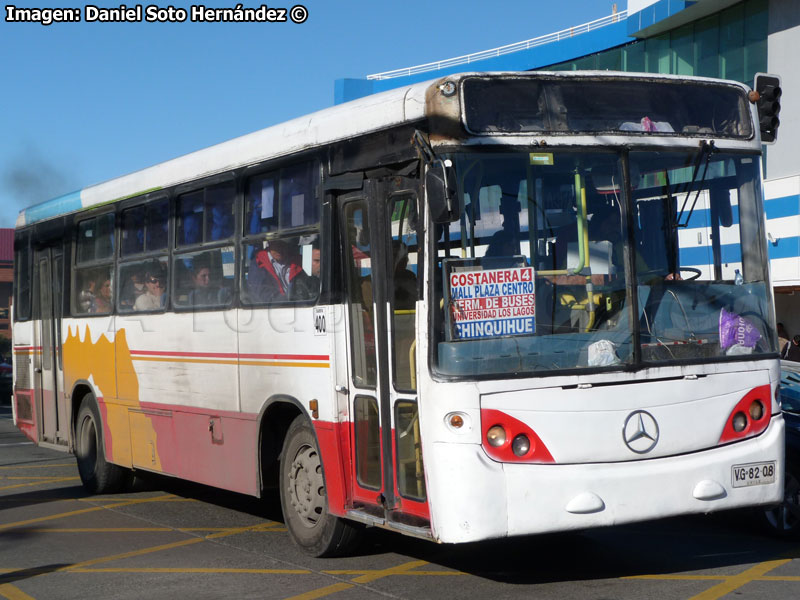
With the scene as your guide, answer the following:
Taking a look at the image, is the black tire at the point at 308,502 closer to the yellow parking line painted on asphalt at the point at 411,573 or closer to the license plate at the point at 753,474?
the yellow parking line painted on asphalt at the point at 411,573

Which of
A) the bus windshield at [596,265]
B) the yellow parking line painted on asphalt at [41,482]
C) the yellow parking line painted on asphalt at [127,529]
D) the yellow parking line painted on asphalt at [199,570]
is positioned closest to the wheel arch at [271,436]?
the yellow parking line painted on asphalt at [199,570]

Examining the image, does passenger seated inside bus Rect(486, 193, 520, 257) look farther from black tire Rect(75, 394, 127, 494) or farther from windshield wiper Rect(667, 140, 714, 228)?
black tire Rect(75, 394, 127, 494)

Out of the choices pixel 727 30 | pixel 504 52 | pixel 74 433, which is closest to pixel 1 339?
pixel 504 52

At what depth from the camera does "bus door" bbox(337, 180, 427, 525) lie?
695cm

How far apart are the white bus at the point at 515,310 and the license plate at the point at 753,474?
15 mm

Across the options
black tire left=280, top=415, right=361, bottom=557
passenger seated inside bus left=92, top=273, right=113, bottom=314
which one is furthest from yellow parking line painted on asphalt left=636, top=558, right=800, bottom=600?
passenger seated inside bus left=92, top=273, right=113, bottom=314

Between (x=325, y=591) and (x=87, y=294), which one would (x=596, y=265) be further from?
(x=87, y=294)

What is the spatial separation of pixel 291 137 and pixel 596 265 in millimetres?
2739

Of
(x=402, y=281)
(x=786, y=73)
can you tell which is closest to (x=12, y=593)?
(x=402, y=281)

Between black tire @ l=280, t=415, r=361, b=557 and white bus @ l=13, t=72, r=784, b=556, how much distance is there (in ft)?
0.07

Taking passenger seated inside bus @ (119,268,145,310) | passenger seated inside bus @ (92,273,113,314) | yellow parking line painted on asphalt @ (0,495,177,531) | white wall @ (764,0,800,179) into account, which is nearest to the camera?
yellow parking line painted on asphalt @ (0,495,177,531)

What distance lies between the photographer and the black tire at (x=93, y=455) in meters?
12.1

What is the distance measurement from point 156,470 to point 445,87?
551cm

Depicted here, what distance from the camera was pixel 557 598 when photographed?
662 centimetres
